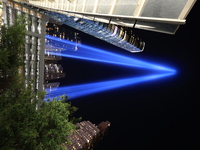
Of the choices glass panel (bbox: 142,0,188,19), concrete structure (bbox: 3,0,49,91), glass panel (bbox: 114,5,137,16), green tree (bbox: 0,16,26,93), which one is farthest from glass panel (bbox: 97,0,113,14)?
concrete structure (bbox: 3,0,49,91)

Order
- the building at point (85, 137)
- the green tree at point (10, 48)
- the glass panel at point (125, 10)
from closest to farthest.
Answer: the glass panel at point (125, 10) < the green tree at point (10, 48) < the building at point (85, 137)

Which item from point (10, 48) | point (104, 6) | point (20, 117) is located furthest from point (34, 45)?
point (104, 6)

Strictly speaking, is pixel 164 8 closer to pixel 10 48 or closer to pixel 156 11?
pixel 156 11

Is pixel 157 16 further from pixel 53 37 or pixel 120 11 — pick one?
pixel 53 37

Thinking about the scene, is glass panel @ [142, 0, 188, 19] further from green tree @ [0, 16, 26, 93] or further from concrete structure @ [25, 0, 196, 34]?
green tree @ [0, 16, 26, 93]

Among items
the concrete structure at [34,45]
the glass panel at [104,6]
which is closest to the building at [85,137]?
the concrete structure at [34,45]

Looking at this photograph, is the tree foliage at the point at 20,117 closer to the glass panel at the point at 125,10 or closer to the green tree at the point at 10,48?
the green tree at the point at 10,48

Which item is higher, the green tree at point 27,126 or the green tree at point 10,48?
the green tree at point 10,48

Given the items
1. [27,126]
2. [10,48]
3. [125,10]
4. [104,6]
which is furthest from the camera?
[10,48]
